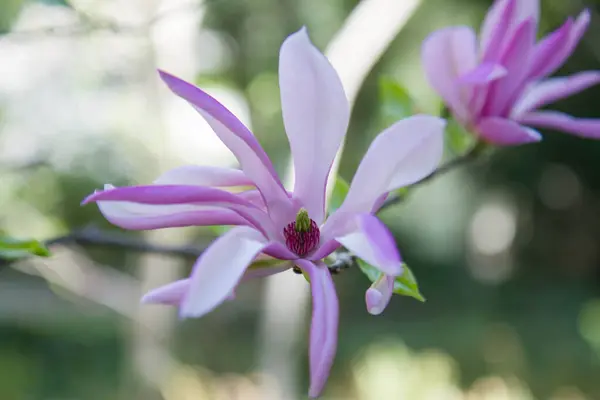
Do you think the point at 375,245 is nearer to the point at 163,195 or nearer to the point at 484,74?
the point at 163,195

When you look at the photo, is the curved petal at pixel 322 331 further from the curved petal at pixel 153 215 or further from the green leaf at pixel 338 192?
the green leaf at pixel 338 192

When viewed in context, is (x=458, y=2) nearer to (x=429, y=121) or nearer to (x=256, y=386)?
(x=256, y=386)

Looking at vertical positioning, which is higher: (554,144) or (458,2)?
(458,2)

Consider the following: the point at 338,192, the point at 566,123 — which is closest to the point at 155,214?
the point at 338,192

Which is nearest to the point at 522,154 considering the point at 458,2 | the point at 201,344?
the point at 458,2

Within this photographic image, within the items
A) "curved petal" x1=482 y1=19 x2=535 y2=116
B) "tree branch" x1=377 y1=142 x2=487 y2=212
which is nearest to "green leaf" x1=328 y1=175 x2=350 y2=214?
"tree branch" x1=377 y1=142 x2=487 y2=212

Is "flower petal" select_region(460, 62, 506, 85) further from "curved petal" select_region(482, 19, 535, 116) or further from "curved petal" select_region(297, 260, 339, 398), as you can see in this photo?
"curved petal" select_region(297, 260, 339, 398)

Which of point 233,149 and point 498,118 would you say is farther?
point 498,118
